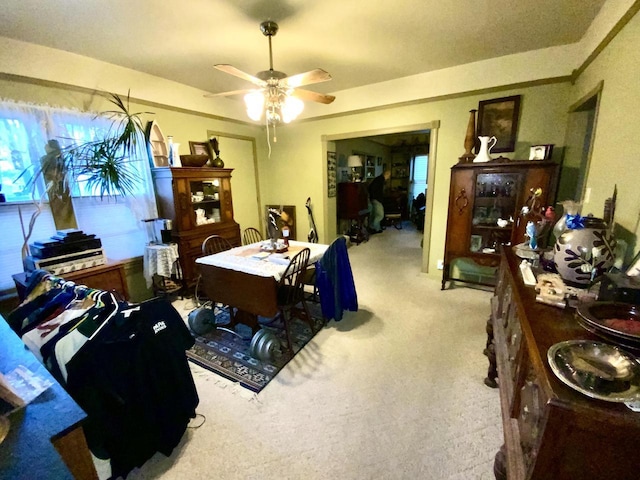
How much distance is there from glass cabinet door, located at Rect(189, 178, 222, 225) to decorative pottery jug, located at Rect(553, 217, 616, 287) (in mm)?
3434

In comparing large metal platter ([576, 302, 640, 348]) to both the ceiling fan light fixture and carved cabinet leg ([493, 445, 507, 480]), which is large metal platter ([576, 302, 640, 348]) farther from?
the ceiling fan light fixture

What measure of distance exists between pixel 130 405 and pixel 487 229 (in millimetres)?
3423

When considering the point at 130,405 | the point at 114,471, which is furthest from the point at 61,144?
the point at 114,471

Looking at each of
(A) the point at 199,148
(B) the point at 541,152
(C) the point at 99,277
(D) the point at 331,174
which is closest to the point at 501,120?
(B) the point at 541,152

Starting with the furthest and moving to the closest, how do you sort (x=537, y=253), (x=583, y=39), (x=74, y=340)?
(x=583, y=39) < (x=537, y=253) < (x=74, y=340)

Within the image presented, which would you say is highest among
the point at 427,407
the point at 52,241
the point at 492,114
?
the point at 492,114

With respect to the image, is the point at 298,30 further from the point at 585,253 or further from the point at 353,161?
the point at 353,161

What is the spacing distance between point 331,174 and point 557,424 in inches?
173

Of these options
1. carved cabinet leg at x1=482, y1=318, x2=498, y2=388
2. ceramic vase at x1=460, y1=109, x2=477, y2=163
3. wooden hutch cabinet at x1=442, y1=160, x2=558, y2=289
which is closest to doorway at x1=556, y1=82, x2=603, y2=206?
wooden hutch cabinet at x1=442, y1=160, x2=558, y2=289

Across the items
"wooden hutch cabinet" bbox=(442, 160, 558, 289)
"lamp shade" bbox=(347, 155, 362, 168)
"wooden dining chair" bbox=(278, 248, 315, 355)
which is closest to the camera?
"wooden dining chair" bbox=(278, 248, 315, 355)

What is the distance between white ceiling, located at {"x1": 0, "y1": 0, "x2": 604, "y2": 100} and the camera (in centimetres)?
194

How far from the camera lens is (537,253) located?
1561 mm

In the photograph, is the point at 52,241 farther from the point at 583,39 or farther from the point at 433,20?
the point at 583,39

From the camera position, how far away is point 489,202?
9.80ft
